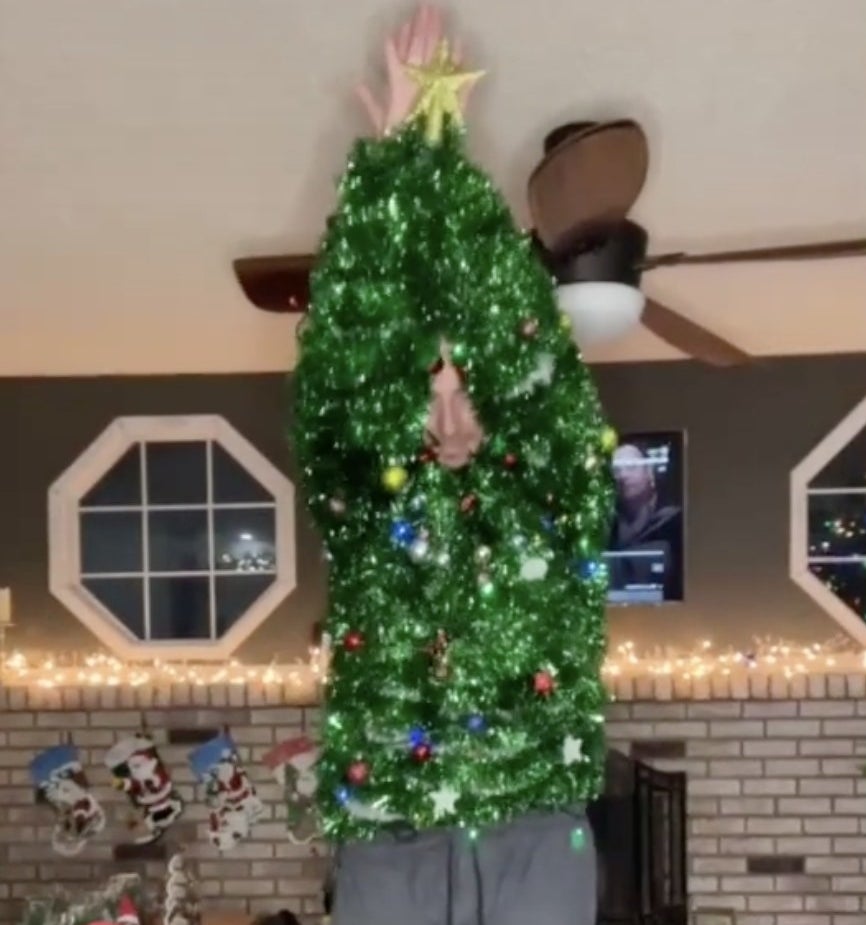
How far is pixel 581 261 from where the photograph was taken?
2273 millimetres

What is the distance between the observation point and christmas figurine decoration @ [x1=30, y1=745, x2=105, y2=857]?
11.6 ft

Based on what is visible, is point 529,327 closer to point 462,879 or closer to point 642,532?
point 462,879

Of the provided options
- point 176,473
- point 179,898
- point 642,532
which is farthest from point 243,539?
point 642,532

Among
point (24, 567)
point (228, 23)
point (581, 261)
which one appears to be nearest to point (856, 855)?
point (581, 261)

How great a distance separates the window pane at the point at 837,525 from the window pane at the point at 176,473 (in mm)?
1748

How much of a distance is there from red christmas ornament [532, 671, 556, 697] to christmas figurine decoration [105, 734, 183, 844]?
1723 mm

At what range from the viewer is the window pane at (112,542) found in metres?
3.79

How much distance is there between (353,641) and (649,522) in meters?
1.68

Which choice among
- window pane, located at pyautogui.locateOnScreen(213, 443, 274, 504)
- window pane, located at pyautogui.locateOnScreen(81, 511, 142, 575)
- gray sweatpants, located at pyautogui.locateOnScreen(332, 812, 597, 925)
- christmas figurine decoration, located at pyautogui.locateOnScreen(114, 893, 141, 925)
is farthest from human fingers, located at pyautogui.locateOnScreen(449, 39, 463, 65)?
christmas figurine decoration, located at pyautogui.locateOnScreen(114, 893, 141, 925)

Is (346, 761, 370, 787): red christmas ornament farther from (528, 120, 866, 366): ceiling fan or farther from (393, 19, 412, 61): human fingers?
(393, 19, 412, 61): human fingers

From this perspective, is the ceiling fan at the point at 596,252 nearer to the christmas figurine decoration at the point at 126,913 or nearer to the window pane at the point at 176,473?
the window pane at the point at 176,473

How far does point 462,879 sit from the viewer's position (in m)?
2.14

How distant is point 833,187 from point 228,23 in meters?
1.36

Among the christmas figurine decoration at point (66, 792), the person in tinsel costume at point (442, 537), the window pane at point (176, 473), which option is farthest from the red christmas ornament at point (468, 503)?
the christmas figurine decoration at point (66, 792)
